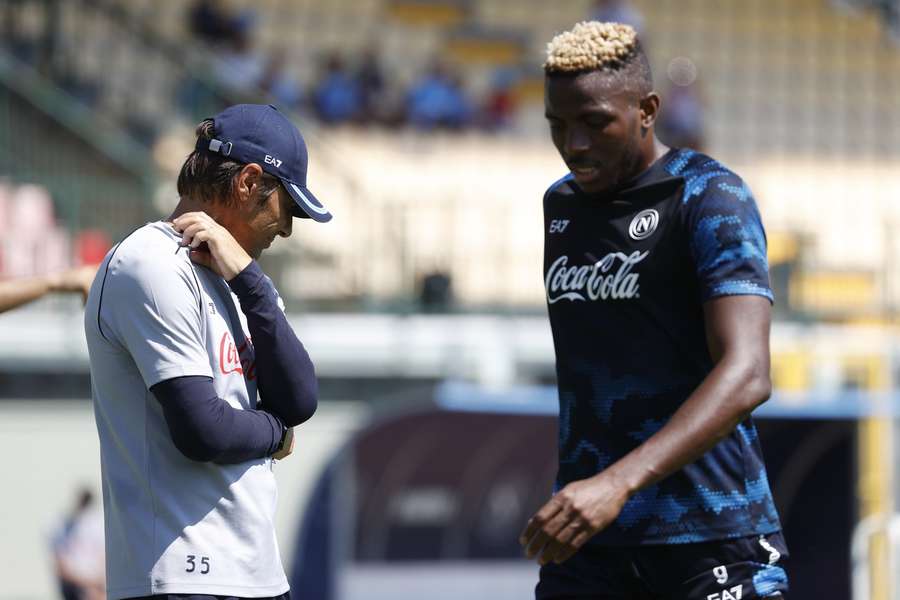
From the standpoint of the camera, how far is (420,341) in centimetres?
1313

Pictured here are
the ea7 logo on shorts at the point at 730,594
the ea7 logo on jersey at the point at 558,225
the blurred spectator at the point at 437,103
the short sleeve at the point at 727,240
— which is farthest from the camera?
the blurred spectator at the point at 437,103

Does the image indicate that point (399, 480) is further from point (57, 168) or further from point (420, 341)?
point (57, 168)

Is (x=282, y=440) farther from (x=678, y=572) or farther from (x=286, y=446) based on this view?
(x=678, y=572)

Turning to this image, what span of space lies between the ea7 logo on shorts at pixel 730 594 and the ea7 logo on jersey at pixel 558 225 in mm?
929

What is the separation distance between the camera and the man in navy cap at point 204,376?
3.12 m

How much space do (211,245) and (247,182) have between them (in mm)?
177

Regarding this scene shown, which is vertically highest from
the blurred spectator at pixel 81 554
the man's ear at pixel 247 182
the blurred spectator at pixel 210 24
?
the blurred spectator at pixel 210 24

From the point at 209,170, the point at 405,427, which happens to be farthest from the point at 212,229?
the point at 405,427

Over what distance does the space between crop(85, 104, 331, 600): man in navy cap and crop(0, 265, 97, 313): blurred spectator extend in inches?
26.6

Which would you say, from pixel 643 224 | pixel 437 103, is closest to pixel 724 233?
pixel 643 224

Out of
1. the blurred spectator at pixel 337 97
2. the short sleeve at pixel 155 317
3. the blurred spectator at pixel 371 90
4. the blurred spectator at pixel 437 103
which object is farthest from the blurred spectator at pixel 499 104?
the short sleeve at pixel 155 317

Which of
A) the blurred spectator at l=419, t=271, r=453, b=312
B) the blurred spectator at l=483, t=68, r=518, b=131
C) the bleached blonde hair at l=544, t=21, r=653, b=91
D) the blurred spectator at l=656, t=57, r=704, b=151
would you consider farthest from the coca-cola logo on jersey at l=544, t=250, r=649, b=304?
the blurred spectator at l=483, t=68, r=518, b=131

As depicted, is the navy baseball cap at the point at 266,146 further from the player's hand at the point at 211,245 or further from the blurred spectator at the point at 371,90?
the blurred spectator at the point at 371,90

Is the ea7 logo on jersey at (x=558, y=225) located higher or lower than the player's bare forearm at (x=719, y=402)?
higher
